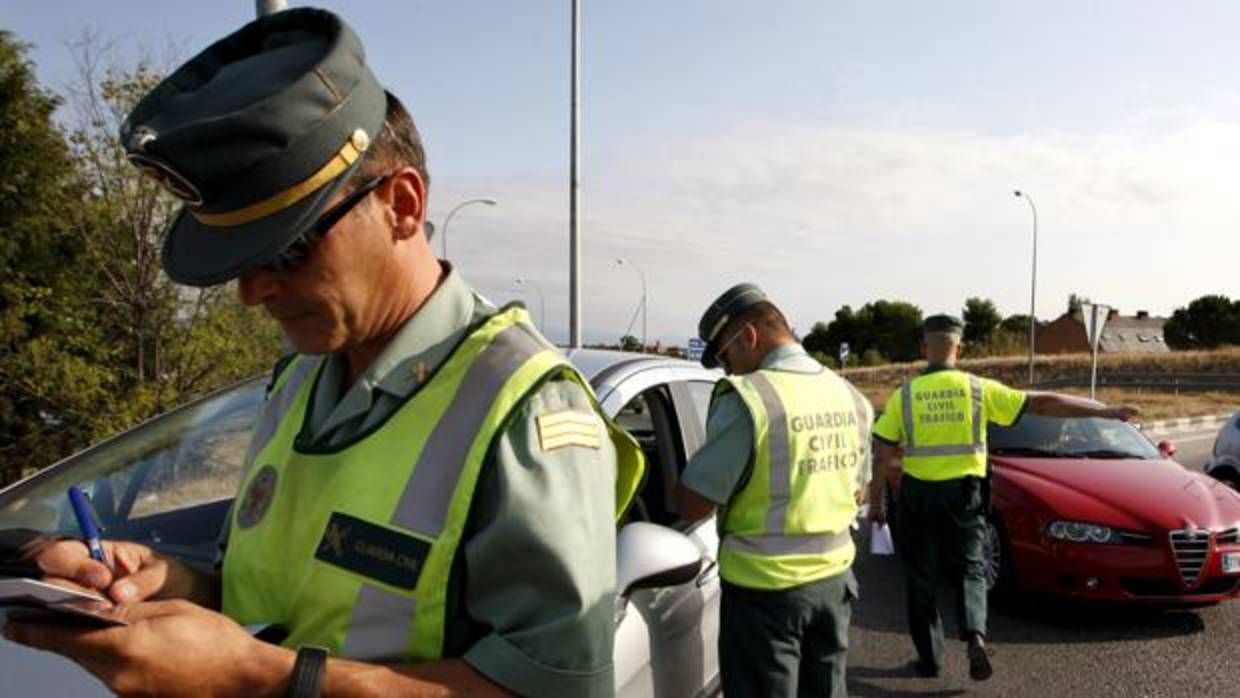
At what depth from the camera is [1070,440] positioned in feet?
22.6

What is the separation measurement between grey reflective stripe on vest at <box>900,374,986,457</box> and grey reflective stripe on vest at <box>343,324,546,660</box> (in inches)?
167

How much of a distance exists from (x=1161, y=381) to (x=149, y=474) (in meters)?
40.2

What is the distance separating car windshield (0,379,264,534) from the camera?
8.29 ft

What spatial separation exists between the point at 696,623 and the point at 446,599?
1907mm

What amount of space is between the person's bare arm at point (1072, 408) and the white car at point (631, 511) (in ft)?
7.25

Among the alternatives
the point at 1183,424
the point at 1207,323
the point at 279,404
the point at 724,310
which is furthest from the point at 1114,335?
the point at 279,404

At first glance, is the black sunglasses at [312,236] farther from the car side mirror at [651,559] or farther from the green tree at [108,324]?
the green tree at [108,324]

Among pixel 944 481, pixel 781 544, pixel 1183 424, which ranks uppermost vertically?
pixel 781 544

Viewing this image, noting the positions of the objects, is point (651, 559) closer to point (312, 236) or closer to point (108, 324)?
point (312, 236)

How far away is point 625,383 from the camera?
284cm

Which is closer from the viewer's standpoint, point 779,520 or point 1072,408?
point 779,520

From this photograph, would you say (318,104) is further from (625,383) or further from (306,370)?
(625,383)

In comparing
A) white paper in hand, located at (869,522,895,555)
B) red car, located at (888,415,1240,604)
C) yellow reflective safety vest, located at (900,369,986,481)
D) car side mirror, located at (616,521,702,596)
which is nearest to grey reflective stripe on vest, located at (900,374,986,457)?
yellow reflective safety vest, located at (900,369,986,481)

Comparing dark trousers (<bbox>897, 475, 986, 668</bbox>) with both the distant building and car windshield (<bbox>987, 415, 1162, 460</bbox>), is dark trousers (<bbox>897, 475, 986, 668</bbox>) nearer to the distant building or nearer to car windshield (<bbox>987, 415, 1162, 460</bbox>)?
car windshield (<bbox>987, 415, 1162, 460</bbox>)
